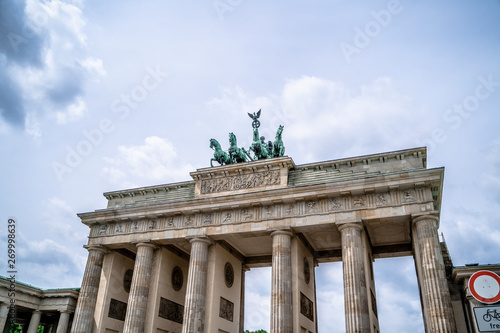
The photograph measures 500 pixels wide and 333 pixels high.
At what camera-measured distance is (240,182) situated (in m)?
26.0

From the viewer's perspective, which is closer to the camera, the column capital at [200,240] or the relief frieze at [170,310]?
the column capital at [200,240]

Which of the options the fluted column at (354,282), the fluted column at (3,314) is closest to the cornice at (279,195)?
the fluted column at (354,282)

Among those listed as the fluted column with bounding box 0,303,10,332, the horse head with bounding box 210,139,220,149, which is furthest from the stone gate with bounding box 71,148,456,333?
the fluted column with bounding box 0,303,10,332

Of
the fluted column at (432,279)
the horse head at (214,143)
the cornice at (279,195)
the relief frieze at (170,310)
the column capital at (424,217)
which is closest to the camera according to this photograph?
the fluted column at (432,279)

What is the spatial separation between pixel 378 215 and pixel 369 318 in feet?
17.5

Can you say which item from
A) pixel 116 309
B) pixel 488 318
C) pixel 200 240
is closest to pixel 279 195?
pixel 200 240

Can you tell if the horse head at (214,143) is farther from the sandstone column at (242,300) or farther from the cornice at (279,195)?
the sandstone column at (242,300)

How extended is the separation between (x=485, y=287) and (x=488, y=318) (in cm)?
117

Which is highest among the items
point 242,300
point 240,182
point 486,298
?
point 240,182

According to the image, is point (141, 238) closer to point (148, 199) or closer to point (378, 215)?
point (148, 199)

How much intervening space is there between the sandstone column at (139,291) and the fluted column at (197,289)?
3.12 metres

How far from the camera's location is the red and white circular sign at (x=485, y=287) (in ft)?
25.4

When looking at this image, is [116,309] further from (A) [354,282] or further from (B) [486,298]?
(B) [486,298]

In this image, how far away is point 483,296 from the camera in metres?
7.86
